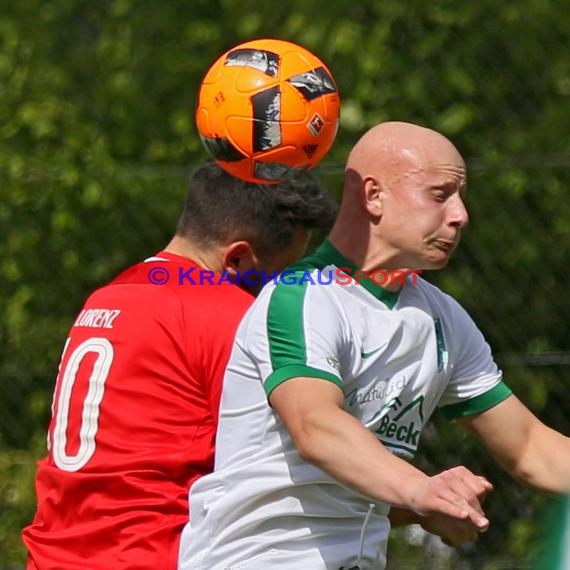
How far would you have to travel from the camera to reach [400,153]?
3.36m

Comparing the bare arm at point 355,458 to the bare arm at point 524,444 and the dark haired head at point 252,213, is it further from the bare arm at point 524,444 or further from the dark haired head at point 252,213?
the dark haired head at point 252,213

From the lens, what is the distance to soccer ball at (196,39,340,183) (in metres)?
4.03

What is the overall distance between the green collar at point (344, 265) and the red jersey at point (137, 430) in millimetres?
454

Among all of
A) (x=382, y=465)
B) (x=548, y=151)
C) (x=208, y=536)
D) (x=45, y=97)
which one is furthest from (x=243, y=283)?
(x=45, y=97)

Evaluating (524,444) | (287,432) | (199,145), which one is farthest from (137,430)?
(199,145)

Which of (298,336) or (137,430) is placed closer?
(298,336)

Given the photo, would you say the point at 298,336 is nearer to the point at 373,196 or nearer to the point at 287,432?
the point at 287,432

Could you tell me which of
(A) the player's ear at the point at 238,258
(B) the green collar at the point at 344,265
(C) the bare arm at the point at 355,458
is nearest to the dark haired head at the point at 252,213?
(A) the player's ear at the point at 238,258

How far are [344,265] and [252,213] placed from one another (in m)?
0.80

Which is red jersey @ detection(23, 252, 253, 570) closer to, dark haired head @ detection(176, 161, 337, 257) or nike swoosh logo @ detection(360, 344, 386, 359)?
dark haired head @ detection(176, 161, 337, 257)

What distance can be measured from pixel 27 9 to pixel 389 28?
1.78 m

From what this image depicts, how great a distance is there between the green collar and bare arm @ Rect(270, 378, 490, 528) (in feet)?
1.26

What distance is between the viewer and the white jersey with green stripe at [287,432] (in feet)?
10.5

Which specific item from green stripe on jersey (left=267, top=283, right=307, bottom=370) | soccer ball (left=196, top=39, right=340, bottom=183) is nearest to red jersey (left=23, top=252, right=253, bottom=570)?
soccer ball (left=196, top=39, right=340, bottom=183)
